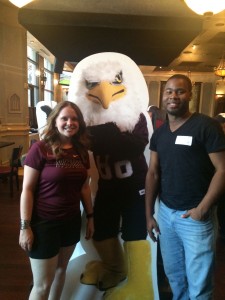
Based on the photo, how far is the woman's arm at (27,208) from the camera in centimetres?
128

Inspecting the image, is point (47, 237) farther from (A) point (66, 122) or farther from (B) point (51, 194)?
(A) point (66, 122)

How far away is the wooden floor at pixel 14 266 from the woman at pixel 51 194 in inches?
34.3

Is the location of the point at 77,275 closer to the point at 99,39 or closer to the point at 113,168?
the point at 113,168

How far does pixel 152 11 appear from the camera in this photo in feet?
4.45

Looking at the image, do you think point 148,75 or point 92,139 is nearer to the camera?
point 92,139

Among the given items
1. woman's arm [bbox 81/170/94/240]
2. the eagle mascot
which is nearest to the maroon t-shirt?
woman's arm [bbox 81/170/94/240]

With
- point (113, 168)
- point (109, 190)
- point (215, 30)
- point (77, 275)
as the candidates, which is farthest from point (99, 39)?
point (215, 30)

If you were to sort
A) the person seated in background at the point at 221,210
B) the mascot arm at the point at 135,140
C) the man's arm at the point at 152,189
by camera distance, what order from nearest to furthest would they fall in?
the man's arm at the point at 152,189
the mascot arm at the point at 135,140
the person seated in background at the point at 221,210

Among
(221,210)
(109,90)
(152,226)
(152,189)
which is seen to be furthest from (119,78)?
(221,210)

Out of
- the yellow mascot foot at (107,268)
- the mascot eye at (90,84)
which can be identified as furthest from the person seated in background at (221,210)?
the mascot eye at (90,84)

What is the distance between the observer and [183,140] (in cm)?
133

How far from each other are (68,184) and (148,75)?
10.2 meters

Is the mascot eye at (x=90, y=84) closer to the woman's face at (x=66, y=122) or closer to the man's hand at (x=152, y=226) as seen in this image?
the woman's face at (x=66, y=122)

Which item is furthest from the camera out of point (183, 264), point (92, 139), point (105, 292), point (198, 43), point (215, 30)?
point (198, 43)
